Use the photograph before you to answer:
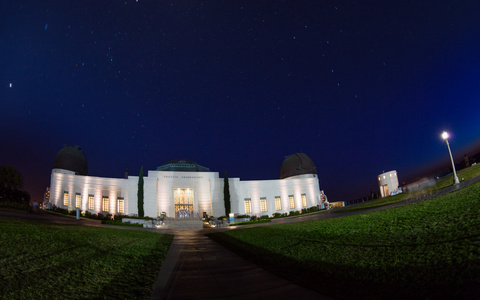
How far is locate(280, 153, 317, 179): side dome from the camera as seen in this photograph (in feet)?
163

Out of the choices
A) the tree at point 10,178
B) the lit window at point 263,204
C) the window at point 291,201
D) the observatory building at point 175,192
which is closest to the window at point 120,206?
the observatory building at point 175,192

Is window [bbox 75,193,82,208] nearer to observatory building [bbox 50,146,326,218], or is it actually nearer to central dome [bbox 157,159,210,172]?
observatory building [bbox 50,146,326,218]

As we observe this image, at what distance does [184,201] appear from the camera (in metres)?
38.5

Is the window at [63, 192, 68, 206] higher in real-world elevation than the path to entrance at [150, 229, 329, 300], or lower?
higher

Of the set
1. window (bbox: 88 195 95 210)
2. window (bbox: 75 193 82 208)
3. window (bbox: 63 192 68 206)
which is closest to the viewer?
window (bbox: 75 193 82 208)

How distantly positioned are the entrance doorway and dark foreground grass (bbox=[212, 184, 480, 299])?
3248 cm

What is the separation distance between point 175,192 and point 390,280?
37.3 meters

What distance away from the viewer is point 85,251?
7004mm

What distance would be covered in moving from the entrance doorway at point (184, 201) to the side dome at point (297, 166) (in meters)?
21.9

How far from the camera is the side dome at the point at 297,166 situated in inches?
1950

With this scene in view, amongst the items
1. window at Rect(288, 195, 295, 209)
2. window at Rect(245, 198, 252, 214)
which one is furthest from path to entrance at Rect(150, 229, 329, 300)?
window at Rect(288, 195, 295, 209)

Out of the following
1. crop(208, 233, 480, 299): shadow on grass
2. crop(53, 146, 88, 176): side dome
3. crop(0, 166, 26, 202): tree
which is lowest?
crop(208, 233, 480, 299): shadow on grass

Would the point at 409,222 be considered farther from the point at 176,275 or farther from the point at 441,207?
the point at 176,275

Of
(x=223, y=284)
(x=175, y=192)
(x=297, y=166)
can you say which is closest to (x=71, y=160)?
(x=175, y=192)
